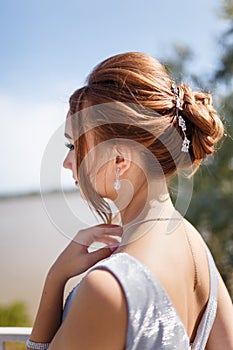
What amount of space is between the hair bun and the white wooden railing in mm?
717

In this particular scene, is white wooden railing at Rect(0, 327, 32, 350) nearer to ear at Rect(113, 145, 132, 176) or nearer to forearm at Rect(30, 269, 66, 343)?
forearm at Rect(30, 269, 66, 343)

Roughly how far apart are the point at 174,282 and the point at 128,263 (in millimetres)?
90

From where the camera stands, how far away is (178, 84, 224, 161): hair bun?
900 millimetres

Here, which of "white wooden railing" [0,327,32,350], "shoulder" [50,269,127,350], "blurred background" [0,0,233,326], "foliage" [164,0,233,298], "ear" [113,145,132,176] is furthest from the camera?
"foliage" [164,0,233,298]

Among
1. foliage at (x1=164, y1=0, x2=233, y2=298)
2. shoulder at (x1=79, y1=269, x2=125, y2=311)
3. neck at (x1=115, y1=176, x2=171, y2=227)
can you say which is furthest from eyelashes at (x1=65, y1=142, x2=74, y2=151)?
foliage at (x1=164, y1=0, x2=233, y2=298)

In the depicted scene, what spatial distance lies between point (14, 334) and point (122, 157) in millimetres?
750

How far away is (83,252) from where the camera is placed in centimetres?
99

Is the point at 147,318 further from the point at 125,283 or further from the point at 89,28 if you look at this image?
the point at 89,28

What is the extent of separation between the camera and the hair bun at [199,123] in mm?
900

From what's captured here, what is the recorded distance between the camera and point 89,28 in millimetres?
3840

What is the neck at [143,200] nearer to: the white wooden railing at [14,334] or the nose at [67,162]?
the nose at [67,162]

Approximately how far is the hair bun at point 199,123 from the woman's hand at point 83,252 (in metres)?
0.20

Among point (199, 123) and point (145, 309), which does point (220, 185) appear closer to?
point (199, 123)

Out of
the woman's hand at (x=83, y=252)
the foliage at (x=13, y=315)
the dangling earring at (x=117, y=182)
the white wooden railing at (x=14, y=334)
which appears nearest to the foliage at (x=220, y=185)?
the foliage at (x=13, y=315)
